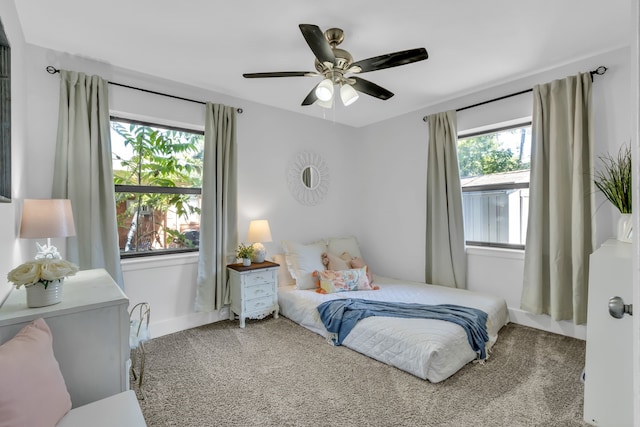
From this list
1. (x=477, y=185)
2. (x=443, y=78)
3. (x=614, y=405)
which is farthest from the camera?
(x=477, y=185)

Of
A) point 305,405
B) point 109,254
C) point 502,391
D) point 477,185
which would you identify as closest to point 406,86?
point 477,185

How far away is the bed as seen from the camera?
7.11ft

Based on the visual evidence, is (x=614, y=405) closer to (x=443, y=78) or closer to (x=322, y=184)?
(x=443, y=78)

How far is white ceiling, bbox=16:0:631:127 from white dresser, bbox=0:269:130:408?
1.81 metres

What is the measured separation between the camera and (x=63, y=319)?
1.32 m

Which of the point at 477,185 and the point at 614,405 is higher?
the point at 477,185

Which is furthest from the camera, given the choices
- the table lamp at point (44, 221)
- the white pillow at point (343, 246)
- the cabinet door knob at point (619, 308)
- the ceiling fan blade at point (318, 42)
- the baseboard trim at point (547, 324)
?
the white pillow at point (343, 246)

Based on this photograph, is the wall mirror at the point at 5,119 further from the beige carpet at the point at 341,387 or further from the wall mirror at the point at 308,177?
the wall mirror at the point at 308,177

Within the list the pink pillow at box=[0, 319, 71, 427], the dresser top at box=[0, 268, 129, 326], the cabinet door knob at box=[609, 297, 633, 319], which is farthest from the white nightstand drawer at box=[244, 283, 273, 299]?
the cabinet door knob at box=[609, 297, 633, 319]

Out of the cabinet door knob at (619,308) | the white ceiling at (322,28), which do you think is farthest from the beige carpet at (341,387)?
the white ceiling at (322,28)

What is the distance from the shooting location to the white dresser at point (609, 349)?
1176 millimetres

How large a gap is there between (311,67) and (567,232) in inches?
107

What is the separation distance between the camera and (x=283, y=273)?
3729mm

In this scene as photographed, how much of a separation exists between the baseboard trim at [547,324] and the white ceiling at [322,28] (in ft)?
7.64
